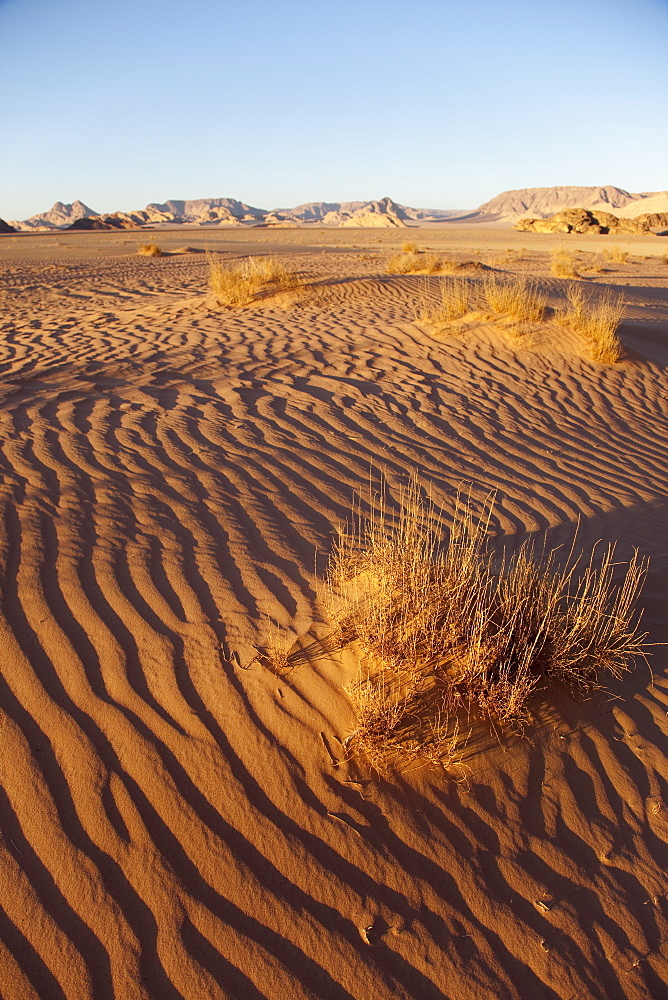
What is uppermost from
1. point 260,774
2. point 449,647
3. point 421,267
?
point 421,267

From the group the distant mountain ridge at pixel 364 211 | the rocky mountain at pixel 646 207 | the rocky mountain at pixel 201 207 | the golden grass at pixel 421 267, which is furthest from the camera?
the rocky mountain at pixel 201 207

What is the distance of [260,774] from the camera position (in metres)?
2.33

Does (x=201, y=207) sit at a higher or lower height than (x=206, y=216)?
higher

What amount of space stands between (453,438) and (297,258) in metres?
20.4

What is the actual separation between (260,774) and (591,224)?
50013 mm

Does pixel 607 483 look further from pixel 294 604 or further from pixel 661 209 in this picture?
pixel 661 209

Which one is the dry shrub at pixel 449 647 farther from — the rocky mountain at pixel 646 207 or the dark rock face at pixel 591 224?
the rocky mountain at pixel 646 207

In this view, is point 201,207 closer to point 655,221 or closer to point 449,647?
point 655,221

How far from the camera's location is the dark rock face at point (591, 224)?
142 feet

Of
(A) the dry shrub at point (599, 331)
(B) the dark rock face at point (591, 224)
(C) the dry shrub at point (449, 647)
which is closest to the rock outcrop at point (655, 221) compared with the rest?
(B) the dark rock face at point (591, 224)

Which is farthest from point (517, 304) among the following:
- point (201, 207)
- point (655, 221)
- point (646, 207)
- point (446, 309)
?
point (201, 207)

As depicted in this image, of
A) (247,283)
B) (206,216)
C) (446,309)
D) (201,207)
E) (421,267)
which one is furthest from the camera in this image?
(201,207)

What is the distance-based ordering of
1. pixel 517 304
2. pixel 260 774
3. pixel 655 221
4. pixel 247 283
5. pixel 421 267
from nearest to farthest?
pixel 260 774
pixel 517 304
pixel 247 283
pixel 421 267
pixel 655 221

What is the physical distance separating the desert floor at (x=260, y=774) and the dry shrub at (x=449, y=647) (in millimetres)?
107
